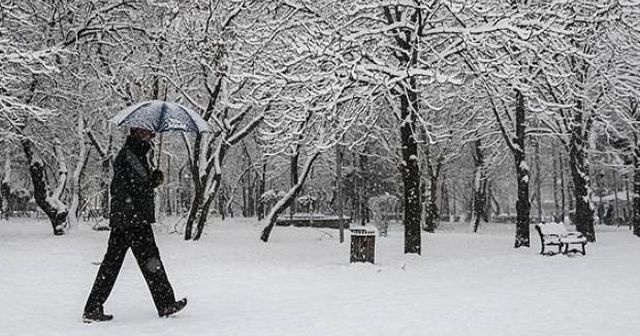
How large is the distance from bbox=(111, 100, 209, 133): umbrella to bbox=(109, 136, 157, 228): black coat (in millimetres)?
491

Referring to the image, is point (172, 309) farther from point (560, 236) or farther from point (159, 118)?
point (560, 236)

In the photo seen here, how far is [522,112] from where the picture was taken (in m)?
19.8

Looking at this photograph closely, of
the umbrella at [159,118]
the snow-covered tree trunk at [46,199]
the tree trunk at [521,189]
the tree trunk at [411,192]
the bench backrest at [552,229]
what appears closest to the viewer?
the umbrella at [159,118]

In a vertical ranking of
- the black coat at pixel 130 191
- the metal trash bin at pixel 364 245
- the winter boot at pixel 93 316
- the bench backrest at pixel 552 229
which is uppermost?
the black coat at pixel 130 191

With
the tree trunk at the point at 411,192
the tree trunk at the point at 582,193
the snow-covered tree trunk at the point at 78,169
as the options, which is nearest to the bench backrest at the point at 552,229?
the tree trunk at the point at 411,192

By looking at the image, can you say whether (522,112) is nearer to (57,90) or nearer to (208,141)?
(208,141)

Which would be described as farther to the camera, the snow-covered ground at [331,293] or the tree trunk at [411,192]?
the tree trunk at [411,192]

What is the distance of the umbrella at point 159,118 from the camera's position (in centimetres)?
809

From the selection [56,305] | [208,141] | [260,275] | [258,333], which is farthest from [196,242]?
[258,333]

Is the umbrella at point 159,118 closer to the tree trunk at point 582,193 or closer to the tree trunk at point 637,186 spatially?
the tree trunk at point 582,193

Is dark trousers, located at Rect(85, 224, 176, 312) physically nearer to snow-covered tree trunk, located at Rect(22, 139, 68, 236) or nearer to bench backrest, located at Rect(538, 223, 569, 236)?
bench backrest, located at Rect(538, 223, 569, 236)

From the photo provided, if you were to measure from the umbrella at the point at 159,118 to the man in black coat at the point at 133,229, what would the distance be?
1.67ft

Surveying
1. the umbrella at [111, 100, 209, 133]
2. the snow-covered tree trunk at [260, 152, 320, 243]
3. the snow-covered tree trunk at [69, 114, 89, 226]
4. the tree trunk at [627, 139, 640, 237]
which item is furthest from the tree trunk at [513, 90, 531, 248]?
the snow-covered tree trunk at [69, 114, 89, 226]

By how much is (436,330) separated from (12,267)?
9.42 metres
